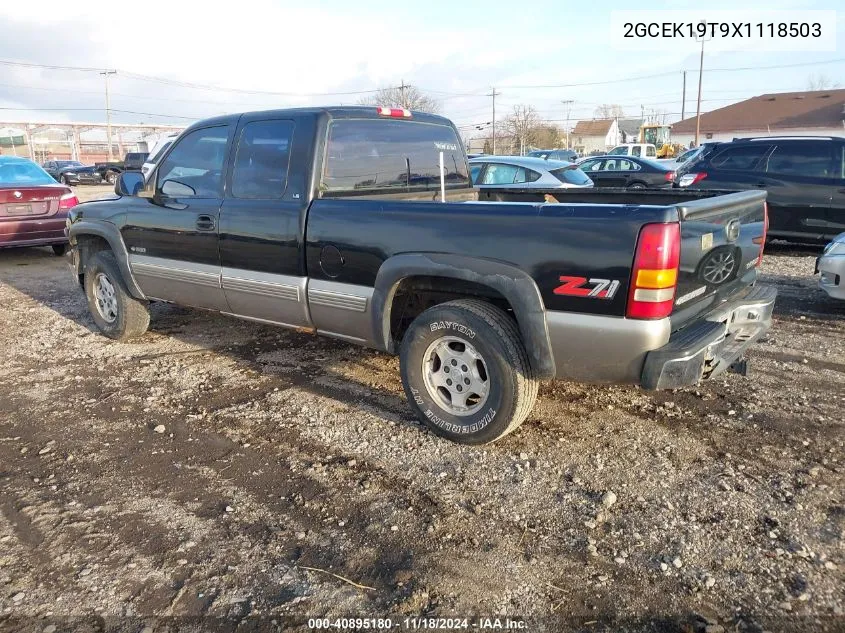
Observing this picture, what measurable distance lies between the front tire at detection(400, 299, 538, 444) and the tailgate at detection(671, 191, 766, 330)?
848mm

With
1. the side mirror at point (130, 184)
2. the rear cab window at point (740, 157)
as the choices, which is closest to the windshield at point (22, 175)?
the side mirror at point (130, 184)

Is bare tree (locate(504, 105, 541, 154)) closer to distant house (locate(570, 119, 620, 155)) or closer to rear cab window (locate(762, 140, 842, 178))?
distant house (locate(570, 119, 620, 155))

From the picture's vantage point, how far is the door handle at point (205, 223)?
4.77 meters

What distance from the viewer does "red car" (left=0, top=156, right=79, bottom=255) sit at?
9.54 m

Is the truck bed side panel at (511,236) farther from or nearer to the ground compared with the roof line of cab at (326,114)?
nearer to the ground

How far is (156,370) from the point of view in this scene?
5.23 m

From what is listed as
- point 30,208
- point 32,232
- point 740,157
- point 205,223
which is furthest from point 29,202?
point 740,157

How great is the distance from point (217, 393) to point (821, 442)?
12.6 ft

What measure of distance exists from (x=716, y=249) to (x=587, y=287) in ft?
2.80

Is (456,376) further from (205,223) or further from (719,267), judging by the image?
(205,223)

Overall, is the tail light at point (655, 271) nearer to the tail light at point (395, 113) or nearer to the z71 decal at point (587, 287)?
the z71 decal at point (587, 287)

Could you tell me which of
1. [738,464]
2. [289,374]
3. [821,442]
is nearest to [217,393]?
[289,374]

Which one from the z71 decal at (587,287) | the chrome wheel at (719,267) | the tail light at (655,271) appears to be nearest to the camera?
the tail light at (655,271)

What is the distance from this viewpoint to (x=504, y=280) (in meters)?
3.35
